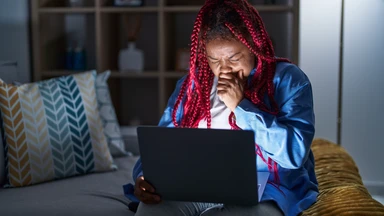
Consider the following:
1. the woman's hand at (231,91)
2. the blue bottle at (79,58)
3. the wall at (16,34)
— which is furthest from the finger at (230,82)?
the blue bottle at (79,58)

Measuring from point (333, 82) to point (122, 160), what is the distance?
1359mm

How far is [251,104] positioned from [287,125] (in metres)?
0.11

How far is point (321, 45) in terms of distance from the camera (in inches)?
118

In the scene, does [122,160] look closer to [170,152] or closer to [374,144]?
[170,152]

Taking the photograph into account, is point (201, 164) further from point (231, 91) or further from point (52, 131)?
point (52, 131)

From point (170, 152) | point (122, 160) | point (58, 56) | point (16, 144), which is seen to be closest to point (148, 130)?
point (170, 152)

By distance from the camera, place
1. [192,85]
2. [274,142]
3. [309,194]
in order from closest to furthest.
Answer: [274,142] → [309,194] → [192,85]

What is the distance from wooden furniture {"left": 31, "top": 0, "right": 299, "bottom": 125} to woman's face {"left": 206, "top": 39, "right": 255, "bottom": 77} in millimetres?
1436

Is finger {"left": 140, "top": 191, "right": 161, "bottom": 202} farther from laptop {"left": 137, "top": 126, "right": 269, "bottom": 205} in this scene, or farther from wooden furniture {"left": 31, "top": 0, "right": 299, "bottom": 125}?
wooden furniture {"left": 31, "top": 0, "right": 299, "bottom": 125}

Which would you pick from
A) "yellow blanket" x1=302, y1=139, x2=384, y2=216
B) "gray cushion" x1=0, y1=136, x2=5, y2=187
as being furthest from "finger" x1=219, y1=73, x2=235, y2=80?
"gray cushion" x1=0, y1=136, x2=5, y2=187

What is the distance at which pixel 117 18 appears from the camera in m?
3.39

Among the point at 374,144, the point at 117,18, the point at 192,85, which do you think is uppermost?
the point at 117,18

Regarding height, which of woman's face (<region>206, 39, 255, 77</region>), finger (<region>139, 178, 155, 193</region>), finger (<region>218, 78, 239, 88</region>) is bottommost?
finger (<region>139, 178, 155, 193</region>)

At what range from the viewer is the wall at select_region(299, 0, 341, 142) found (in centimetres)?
299
